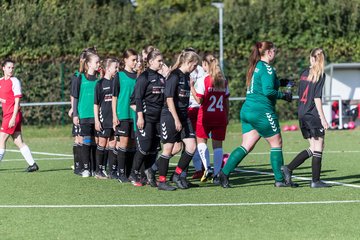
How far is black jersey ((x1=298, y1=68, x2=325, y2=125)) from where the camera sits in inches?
513

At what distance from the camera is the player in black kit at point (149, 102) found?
13.1 m

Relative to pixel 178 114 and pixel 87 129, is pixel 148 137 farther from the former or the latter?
pixel 87 129

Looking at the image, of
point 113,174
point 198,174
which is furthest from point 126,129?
point 198,174

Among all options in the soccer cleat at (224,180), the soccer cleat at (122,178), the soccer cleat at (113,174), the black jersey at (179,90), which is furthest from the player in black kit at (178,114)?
the soccer cleat at (113,174)

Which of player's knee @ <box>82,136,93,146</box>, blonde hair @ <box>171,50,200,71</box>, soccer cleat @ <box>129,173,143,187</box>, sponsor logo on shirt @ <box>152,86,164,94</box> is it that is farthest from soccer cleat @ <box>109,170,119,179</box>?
blonde hair @ <box>171,50,200,71</box>

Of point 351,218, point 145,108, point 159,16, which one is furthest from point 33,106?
point 351,218

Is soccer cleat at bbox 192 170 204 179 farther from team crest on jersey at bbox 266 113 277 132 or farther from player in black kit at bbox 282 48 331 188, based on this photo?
team crest on jersey at bbox 266 113 277 132

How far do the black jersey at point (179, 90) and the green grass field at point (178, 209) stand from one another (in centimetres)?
109

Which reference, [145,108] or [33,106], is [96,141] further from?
[33,106]

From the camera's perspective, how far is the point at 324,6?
33.6m

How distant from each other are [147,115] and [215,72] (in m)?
1.29

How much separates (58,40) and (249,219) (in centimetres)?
2300

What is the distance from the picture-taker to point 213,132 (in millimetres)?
14414

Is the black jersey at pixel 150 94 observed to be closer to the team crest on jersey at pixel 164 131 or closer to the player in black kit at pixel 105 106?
the team crest on jersey at pixel 164 131
